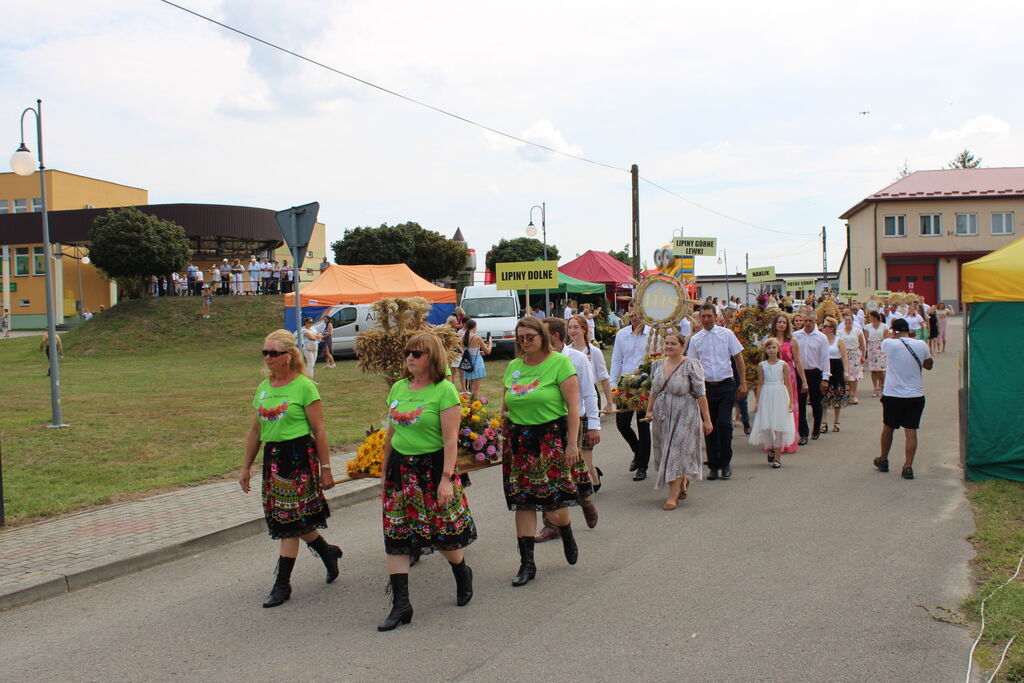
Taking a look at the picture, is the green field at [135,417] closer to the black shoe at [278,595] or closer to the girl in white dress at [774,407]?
the black shoe at [278,595]

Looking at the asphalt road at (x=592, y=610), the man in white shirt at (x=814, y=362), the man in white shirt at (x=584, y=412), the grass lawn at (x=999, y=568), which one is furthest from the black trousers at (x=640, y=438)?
the man in white shirt at (x=814, y=362)

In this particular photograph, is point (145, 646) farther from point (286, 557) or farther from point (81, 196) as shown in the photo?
point (81, 196)

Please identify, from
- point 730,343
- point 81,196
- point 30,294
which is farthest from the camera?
point 81,196

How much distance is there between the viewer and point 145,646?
15.5 feet

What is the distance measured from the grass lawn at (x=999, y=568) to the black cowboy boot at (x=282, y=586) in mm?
4137

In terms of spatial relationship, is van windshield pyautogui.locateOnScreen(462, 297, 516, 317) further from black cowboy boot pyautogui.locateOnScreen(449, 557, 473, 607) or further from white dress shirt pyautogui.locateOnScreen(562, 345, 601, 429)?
black cowboy boot pyautogui.locateOnScreen(449, 557, 473, 607)

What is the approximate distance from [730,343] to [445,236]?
47.7m

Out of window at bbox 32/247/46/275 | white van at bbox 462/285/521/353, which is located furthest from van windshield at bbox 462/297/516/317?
window at bbox 32/247/46/275

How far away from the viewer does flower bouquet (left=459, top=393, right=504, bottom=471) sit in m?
6.36

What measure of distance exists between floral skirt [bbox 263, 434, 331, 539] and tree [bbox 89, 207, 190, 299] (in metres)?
33.6

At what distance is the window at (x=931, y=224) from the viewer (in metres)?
53.5

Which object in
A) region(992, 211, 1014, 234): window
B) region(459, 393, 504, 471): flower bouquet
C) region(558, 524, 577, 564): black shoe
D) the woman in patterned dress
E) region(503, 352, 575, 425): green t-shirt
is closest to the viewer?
region(503, 352, 575, 425): green t-shirt

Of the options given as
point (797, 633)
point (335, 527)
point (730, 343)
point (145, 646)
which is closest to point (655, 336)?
point (730, 343)

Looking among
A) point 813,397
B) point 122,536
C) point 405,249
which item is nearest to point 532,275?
point 813,397
